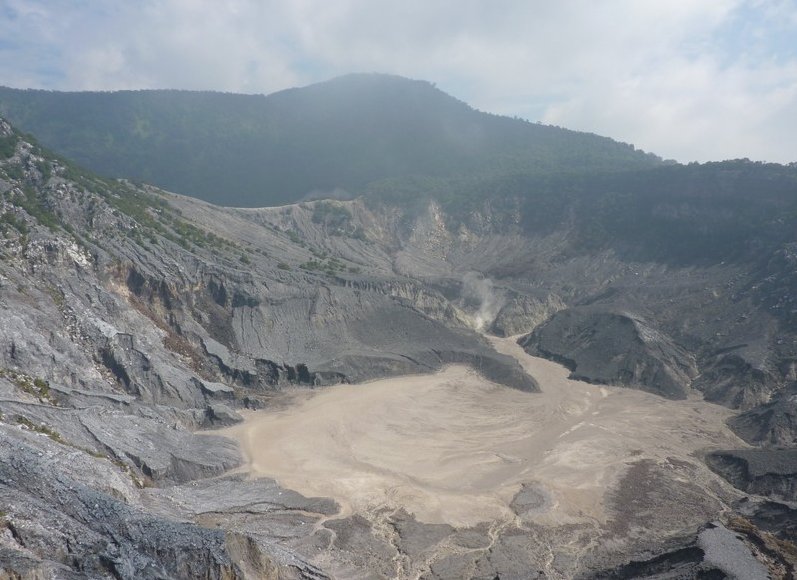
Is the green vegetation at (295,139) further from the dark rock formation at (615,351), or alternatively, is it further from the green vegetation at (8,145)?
the green vegetation at (8,145)

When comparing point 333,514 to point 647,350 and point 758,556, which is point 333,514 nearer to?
point 758,556

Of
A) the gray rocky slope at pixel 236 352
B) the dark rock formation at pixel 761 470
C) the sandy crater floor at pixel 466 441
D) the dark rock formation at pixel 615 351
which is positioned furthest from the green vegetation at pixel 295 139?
the dark rock formation at pixel 761 470

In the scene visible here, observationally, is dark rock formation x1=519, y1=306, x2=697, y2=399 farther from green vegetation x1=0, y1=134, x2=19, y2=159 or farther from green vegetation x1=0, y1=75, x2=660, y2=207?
green vegetation x1=0, y1=75, x2=660, y2=207

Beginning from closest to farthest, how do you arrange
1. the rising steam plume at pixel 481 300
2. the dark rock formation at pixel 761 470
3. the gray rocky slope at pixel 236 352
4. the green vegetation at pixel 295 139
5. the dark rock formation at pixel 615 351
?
the gray rocky slope at pixel 236 352
the dark rock formation at pixel 761 470
the dark rock formation at pixel 615 351
the rising steam plume at pixel 481 300
the green vegetation at pixel 295 139

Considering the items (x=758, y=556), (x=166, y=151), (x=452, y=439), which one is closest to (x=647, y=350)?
(x=452, y=439)

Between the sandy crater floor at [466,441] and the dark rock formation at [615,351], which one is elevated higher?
the dark rock formation at [615,351]

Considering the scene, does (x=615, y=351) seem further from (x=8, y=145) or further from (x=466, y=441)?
(x=8, y=145)

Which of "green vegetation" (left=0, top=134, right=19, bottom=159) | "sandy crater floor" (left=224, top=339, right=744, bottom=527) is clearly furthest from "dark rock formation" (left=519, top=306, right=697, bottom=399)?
"green vegetation" (left=0, top=134, right=19, bottom=159)

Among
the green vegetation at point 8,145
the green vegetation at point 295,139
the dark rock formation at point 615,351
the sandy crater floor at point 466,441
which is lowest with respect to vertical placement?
the sandy crater floor at point 466,441

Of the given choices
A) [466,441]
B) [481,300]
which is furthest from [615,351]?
[466,441]
